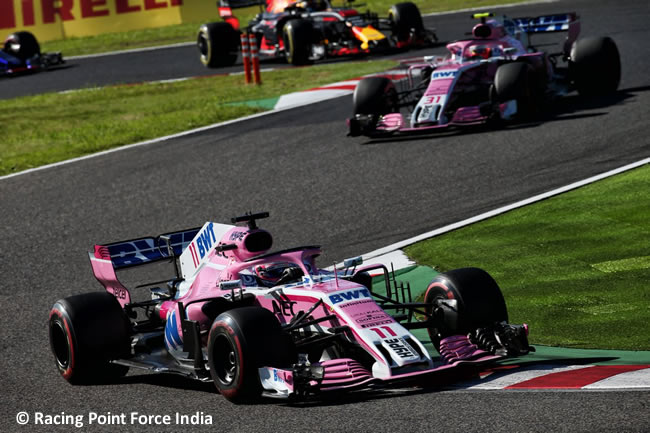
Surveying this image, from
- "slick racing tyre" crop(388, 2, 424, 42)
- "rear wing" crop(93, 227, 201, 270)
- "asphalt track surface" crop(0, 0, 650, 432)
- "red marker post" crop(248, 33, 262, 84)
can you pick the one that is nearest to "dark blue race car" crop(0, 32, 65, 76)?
"red marker post" crop(248, 33, 262, 84)

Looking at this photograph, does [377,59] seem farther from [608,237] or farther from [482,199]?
[608,237]

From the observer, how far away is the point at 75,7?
123ft

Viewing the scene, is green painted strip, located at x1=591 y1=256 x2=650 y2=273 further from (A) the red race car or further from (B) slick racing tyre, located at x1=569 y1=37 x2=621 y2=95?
(A) the red race car

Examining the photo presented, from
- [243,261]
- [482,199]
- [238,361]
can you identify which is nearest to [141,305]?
[243,261]


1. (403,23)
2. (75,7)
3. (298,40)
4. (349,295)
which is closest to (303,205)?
(349,295)

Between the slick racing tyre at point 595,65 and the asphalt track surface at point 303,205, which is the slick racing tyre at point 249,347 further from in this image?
the slick racing tyre at point 595,65

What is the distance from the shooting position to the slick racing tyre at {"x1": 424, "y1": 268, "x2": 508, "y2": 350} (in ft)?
26.3

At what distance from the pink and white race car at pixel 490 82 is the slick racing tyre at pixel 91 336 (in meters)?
9.16

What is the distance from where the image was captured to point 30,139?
2106 cm

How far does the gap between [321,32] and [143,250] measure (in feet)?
60.2

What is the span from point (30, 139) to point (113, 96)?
15.4 ft

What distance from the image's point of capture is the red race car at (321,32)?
2680 cm

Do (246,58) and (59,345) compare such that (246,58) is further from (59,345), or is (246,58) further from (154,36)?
(59,345)

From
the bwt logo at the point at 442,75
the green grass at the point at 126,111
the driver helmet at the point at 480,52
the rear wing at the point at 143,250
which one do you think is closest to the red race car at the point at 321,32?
the green grass at the point at 126,111
